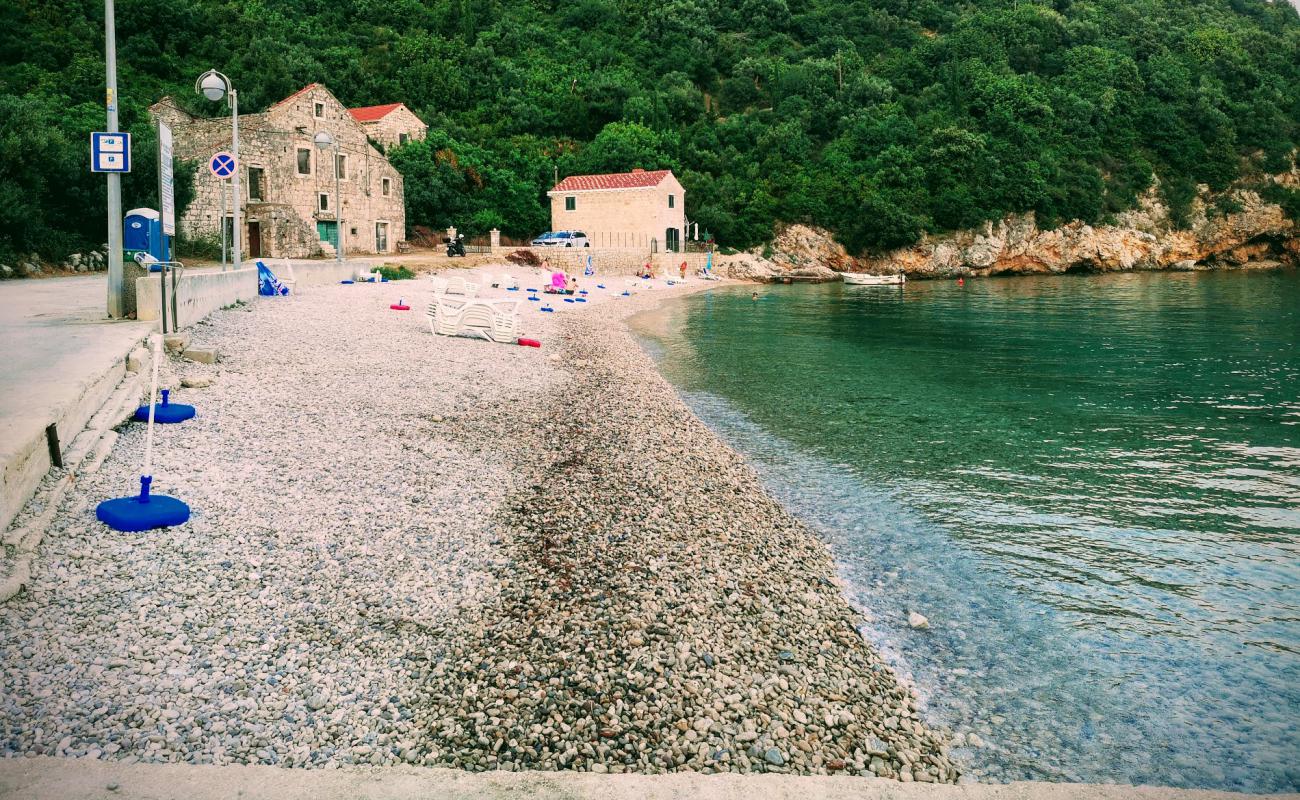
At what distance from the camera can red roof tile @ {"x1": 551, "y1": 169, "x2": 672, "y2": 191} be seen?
55219 millimetres

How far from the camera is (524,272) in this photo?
1666 inches

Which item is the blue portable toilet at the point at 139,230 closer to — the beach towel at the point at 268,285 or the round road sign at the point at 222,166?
the round road sign at the point at 222,166

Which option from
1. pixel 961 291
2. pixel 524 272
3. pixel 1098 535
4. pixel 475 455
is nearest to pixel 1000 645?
pixel 1098 535

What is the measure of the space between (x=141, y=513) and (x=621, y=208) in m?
52.0

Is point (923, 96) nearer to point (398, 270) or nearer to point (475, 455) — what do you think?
point (398, 270)

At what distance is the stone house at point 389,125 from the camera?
54.1 m

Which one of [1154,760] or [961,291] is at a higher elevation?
[961,291]

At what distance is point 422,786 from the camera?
3.46m

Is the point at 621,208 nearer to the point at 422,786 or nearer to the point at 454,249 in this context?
the point at 454,249

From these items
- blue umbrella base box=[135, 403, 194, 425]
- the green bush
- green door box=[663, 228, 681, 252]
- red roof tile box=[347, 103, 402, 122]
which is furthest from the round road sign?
green door box=[663, 228, 681, 252]

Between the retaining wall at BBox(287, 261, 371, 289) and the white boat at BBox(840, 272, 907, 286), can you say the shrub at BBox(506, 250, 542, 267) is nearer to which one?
the retaining wall at BBox(287, 261, 371, 289)

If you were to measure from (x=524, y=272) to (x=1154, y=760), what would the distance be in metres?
39.9

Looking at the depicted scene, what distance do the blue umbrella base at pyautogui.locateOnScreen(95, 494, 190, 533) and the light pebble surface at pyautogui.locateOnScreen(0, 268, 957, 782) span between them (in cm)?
10

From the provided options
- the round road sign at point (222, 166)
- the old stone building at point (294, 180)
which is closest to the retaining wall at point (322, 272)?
the round road sign at point (222, 166)
